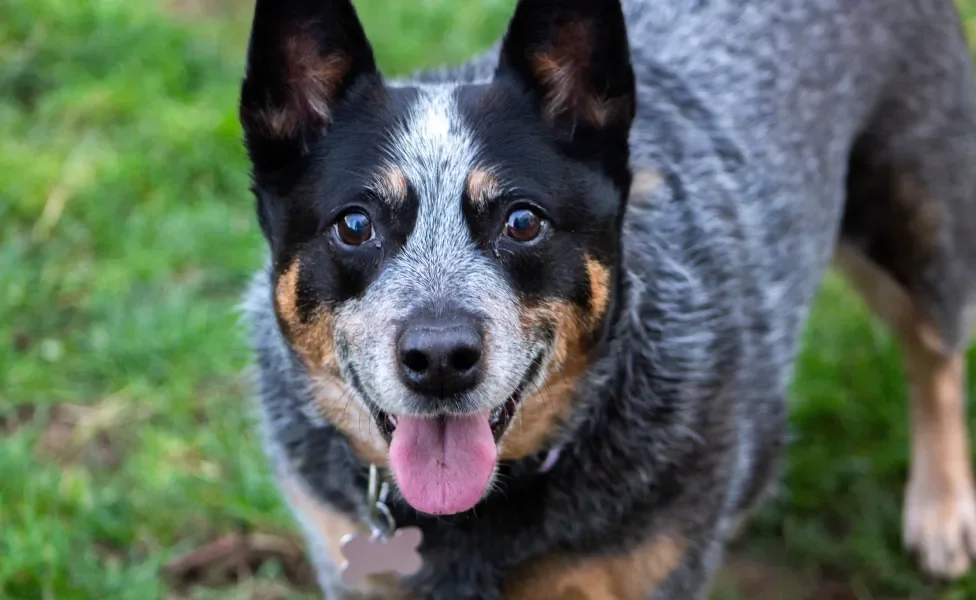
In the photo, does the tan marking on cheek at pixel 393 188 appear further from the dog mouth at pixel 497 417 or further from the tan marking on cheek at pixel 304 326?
the dog mouth at pixel 497 417

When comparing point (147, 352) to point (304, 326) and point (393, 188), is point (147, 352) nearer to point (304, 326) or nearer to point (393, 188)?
point (304, 326)

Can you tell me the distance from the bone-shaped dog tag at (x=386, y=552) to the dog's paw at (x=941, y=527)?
78.5 inches

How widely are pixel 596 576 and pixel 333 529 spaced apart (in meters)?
0.65

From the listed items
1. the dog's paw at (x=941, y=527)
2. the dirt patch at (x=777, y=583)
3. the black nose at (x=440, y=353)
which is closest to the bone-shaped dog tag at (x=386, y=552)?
the black nose at (x=440, y=353)

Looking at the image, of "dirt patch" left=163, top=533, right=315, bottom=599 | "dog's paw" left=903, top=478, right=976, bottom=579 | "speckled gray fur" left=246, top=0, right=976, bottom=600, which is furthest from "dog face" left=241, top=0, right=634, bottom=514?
"dog's paw" left=903, top=478, right=976, bottom=579

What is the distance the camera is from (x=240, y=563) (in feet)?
12.0

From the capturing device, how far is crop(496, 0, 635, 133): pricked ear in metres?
2.62

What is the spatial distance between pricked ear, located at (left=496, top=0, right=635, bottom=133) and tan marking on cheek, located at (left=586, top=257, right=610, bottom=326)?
0.33m

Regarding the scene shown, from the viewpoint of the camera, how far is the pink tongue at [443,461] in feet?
7.98

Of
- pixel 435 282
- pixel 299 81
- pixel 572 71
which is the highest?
pixel 299 81

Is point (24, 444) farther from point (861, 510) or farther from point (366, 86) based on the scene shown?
point (861, 510)

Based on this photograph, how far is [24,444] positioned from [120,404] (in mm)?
388

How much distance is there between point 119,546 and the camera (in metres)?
3.69

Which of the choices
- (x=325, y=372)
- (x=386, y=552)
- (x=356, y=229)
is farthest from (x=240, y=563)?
(x=356, y=229)
